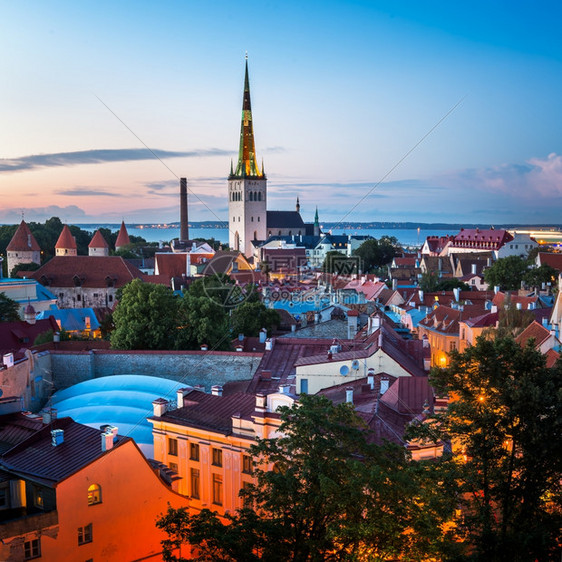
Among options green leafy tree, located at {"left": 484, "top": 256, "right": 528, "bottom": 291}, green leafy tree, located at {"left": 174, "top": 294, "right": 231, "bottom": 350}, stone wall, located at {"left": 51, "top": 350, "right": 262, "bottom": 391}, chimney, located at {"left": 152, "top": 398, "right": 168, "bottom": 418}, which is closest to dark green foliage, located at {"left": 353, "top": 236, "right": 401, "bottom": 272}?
green leafy tree, located at {"left": 484, "top": 256, "right": 528, "bottom": 291}

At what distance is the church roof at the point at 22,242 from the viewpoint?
76.1 m

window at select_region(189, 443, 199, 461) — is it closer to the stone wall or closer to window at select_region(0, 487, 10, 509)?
window at select_region(0, 487, 10, 509)

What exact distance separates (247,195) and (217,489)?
107 metres

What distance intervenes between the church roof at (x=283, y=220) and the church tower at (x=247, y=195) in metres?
5.44

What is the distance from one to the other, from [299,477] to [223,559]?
1561mm

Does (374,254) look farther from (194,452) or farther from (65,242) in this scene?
(194,452)

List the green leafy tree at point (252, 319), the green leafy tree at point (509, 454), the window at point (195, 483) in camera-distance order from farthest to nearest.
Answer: the green leafy tree at point (252, 319)
the window at point (195, 483)
the green leafy tree at point (509, 454)

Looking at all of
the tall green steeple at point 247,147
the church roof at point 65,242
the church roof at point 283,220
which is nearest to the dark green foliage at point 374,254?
the tall green steeple at point 247,147

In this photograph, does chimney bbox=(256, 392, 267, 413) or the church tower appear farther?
the church tower

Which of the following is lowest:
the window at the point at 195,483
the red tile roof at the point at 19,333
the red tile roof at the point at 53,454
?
the window at the point at 195,483

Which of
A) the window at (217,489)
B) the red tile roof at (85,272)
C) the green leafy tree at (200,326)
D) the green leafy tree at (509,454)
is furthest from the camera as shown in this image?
the red tile roof at (85,272)

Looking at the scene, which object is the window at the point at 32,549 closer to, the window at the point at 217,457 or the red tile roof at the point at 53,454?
the red tile roof at the point at 53,454

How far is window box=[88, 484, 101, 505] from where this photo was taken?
41.0ft

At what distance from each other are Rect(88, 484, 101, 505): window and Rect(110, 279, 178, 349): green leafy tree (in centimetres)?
1747
